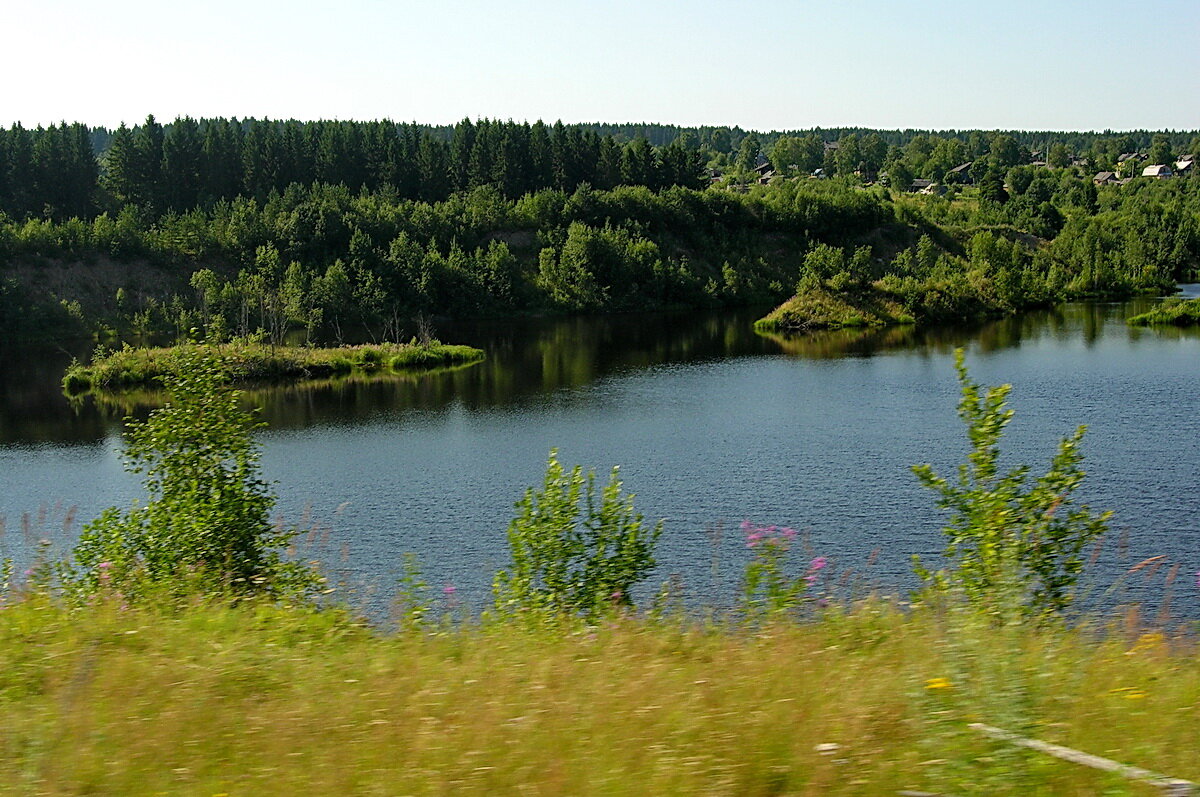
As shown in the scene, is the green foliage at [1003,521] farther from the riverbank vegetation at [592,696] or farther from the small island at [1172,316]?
the small island at [1172,316]

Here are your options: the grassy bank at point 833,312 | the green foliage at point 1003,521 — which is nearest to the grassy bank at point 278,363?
the grassy bank at point 833,312

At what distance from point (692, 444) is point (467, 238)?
56744 millimetres

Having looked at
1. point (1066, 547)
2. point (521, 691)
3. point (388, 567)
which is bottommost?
point (388, 567)

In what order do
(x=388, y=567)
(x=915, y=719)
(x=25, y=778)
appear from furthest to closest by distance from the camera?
(x=388, y=567) → (x=915, y=719) → (x=25, y=778)

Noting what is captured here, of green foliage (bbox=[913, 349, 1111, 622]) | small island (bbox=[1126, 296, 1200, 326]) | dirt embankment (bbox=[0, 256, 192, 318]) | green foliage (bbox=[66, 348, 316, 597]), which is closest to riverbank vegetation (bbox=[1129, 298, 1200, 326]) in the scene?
small island (bbox=[1126, 296, 1200, 326])

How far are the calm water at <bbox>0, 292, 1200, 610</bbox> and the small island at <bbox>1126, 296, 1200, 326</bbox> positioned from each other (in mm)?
3925

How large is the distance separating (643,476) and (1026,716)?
25.2 m

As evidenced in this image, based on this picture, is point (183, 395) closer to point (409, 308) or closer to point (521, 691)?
point (521, 691)

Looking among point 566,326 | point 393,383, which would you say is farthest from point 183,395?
point 566,326

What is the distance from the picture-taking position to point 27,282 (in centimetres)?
7169

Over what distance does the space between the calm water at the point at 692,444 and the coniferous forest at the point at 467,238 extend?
1379 centimetres

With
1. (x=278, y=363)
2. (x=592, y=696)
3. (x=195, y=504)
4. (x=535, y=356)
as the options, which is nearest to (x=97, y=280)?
(x=278, y=363)

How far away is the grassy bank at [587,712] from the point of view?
4.34 metres

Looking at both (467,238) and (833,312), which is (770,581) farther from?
(467,238)
